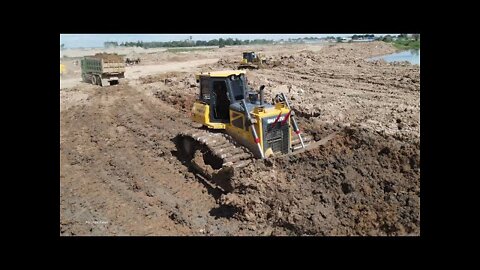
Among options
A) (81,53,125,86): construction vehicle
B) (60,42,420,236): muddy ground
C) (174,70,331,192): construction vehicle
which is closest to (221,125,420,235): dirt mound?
(60,42,420,236): muddy ground

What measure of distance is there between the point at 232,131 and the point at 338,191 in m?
2.79

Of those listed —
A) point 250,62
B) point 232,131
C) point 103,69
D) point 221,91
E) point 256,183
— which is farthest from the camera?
point 250,62

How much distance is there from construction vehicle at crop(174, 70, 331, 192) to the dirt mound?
43cm

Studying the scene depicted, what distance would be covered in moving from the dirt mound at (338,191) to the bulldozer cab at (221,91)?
194 centimetres

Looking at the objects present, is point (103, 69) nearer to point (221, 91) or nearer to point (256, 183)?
point (221, 91)

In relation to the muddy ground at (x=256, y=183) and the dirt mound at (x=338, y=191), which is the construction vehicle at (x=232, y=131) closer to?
the muddy ground at (x=256, y=183)

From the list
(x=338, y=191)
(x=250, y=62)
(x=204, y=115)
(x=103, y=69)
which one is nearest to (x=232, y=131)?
(x=204, y=115)

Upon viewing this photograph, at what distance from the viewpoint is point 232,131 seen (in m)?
8.38

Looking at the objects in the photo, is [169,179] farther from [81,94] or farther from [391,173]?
[81,94]

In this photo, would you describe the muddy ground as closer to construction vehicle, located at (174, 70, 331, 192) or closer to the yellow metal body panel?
construction vehicle, located at (174, 70, 331, 192)

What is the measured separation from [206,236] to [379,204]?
304cm

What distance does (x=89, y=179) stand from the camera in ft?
26.9

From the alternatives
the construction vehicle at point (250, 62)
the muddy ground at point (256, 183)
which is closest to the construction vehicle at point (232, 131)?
the muddy ground at point (256, 183)

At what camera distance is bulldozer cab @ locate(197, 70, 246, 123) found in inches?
333
